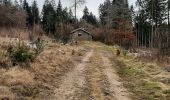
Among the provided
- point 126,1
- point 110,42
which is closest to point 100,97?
point 110,42

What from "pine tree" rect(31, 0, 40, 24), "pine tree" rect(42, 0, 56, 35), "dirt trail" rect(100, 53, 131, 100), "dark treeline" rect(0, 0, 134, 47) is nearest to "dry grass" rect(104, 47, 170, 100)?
"dirt trail" rect(100, 53, 131, 100)

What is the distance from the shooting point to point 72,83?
48.1 ft

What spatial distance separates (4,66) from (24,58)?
150 centimetres

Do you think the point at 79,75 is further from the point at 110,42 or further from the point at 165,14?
the point at 165,14

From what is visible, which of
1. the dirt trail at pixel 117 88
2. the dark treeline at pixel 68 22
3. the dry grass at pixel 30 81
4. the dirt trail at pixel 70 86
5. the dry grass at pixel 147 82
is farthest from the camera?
the dark treeline at pixel 68 22

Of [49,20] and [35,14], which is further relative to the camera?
[35,14]

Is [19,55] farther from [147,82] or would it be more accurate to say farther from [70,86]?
[147,82]

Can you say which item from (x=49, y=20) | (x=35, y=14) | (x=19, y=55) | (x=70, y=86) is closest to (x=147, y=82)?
(x=70, y=86)

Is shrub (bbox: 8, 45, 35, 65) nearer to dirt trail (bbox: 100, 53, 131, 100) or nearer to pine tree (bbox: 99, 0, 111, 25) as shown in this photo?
dirt trail (bbox: 100, 53, 131, 100)

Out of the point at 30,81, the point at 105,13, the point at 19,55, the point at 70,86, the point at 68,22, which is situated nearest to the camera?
the point at 30,81

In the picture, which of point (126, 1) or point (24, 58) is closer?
point (24, 58)

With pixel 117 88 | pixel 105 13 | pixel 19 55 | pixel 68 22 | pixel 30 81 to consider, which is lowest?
pixel 117 88

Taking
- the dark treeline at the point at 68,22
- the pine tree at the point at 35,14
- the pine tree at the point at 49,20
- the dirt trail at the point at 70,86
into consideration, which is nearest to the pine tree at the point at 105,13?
the dark treeline at the point at 68,22

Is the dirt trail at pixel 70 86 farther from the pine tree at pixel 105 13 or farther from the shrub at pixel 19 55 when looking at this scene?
the pine tree at pixel 105 13
